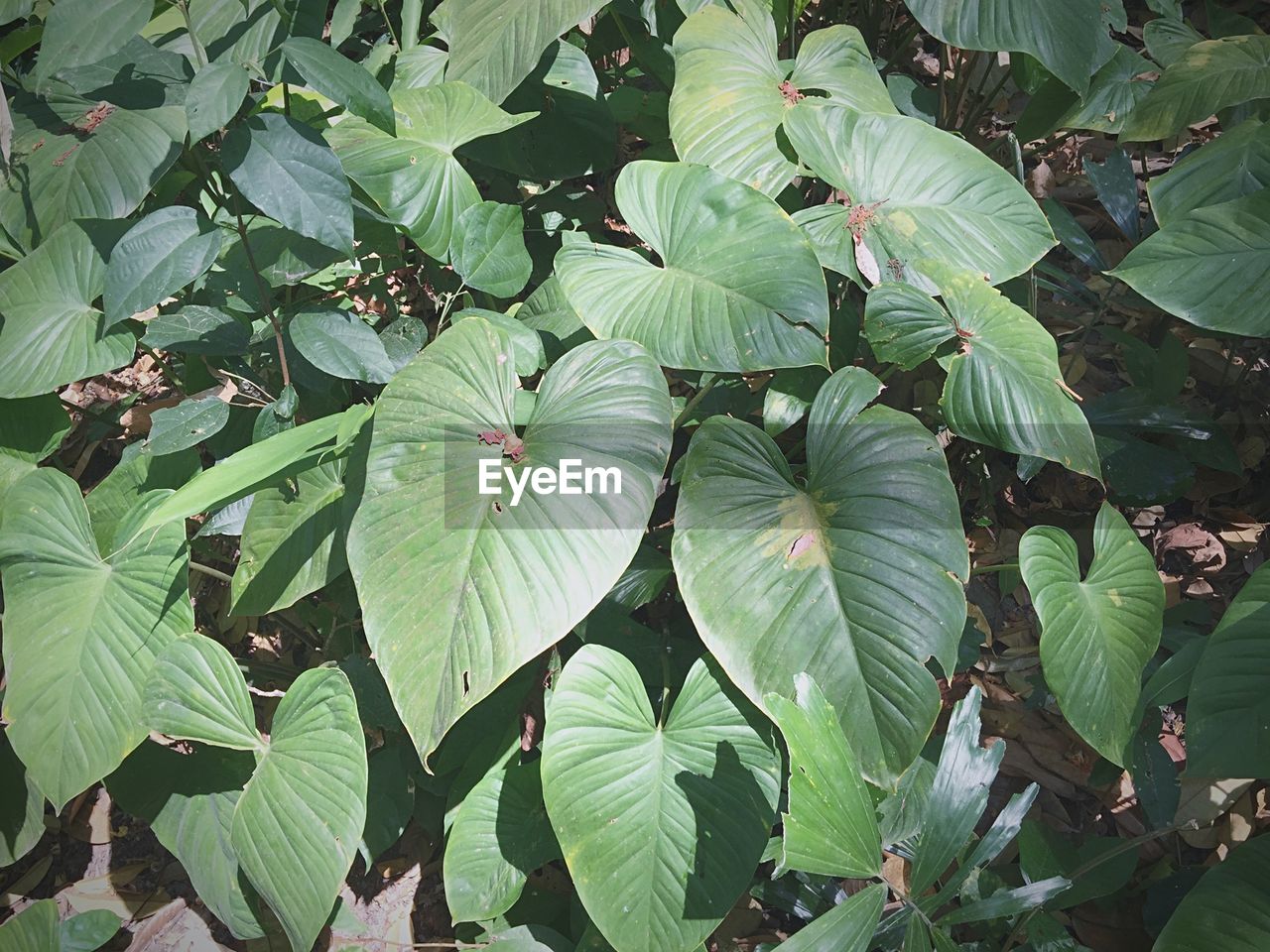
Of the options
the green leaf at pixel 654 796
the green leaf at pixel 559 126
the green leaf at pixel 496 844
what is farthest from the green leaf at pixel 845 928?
the green leaf at pixel 559 126

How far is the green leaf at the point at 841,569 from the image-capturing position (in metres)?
0.92

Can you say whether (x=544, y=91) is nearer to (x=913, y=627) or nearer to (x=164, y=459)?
(x=164, y=459)

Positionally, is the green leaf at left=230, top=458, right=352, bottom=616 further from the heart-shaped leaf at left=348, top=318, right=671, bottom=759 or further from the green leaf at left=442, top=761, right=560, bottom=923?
the green leaf at left=442, top=761, right=560, bottom=923

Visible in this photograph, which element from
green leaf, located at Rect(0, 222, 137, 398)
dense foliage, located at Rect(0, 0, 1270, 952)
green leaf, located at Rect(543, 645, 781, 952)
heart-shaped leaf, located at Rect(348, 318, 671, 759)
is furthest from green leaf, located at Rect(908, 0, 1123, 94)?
green leaf, located at Rect(0, 222, 137, 398)

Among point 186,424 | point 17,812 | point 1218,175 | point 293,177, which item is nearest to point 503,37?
point 293,177

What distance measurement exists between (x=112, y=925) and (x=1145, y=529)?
1871 millimetres

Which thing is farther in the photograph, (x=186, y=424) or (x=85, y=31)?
(x=186, y=424)

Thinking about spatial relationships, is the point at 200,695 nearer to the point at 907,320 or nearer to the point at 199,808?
the point at 199,808

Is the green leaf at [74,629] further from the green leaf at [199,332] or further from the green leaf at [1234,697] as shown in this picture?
the green leaf at [1234,697]

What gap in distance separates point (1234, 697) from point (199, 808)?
1.31 m

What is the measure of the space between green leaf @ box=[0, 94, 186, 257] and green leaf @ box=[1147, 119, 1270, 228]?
136 centimetres

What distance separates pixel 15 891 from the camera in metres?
1.57

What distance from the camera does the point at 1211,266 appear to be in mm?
1180

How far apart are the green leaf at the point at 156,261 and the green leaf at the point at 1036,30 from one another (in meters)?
1.07
